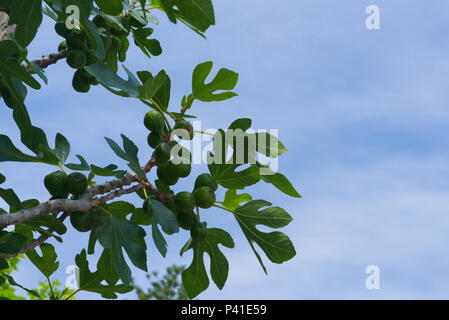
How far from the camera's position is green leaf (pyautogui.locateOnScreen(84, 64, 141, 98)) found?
8.43 feet

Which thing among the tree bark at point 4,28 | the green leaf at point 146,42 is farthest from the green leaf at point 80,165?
the green leaf at point 146,42

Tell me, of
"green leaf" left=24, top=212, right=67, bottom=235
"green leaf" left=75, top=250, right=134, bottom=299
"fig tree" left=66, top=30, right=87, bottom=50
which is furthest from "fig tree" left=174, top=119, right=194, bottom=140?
"green leaf" left=75, top=250, right=134, bottom=299

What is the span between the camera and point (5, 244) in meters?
2.63

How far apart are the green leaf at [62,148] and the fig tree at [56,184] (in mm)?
115

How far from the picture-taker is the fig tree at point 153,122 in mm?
2816

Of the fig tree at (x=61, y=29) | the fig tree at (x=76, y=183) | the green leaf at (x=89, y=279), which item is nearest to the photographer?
the fig tree at (x=76, y=183)

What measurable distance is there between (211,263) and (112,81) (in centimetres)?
113

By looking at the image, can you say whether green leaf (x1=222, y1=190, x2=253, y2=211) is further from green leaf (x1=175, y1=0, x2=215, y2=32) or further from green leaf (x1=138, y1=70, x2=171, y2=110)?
green leaf (x1=175, y1=0, x2=215, y2=32)

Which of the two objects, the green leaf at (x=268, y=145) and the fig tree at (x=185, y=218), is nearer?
the fig tree at (x=185, y=218)

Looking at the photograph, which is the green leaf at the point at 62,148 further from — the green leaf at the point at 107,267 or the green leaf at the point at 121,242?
the green leaf at the point at 107,267

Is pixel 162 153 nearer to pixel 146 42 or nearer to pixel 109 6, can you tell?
pixel 109 6

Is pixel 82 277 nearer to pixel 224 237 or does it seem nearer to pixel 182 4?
pixel 224 237

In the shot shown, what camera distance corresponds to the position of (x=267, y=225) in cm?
300

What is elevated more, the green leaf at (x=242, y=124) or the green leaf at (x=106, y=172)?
the green leaf at (x=242, y=124)
